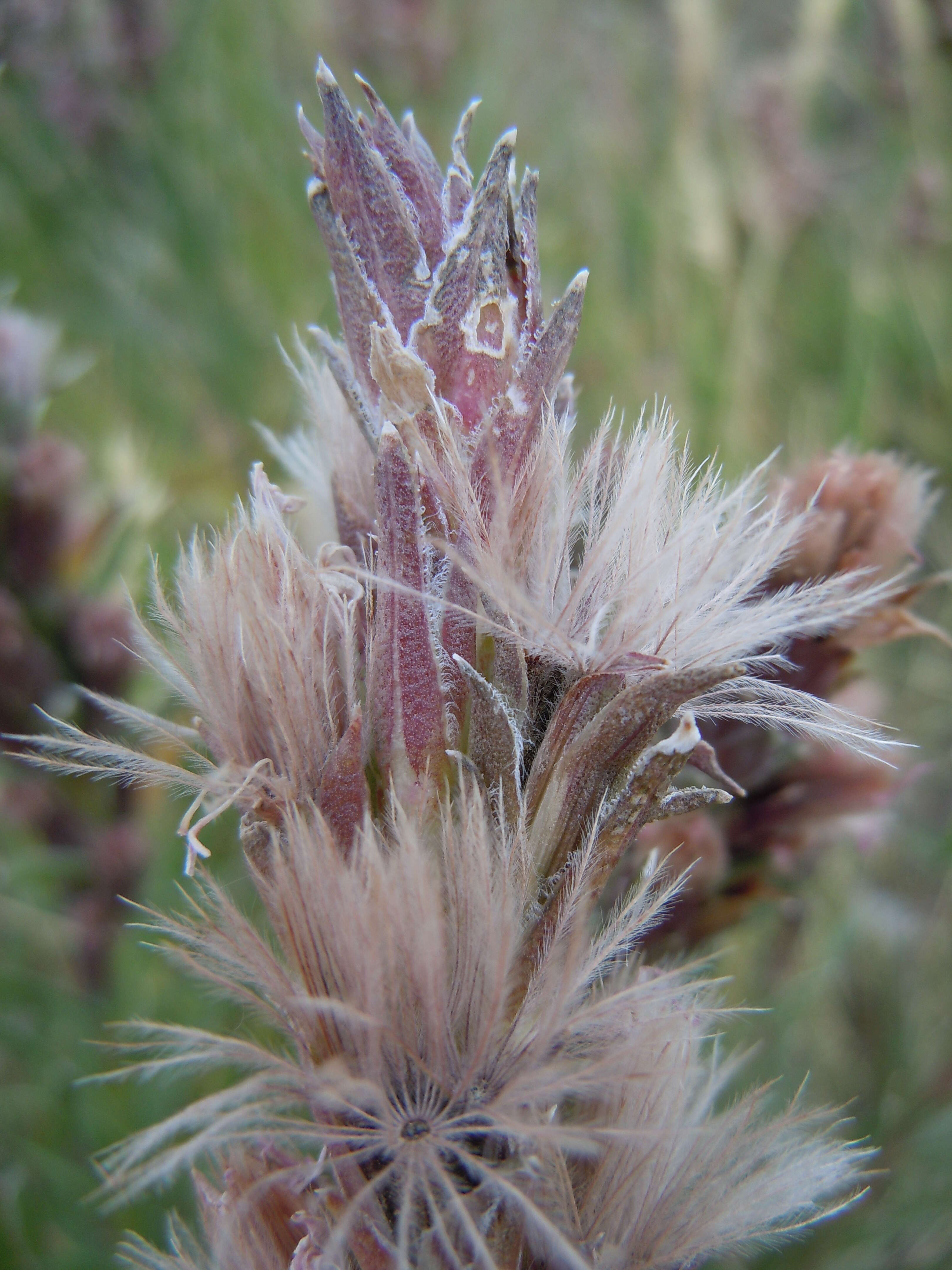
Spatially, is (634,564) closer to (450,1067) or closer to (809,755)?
(450,1067)

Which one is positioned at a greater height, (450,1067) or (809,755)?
(809,755)

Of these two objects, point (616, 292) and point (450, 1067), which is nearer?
point (450, 1067)

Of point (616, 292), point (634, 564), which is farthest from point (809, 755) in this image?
point (616, 292)

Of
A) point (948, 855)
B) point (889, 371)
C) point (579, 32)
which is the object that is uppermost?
point (579, 32)

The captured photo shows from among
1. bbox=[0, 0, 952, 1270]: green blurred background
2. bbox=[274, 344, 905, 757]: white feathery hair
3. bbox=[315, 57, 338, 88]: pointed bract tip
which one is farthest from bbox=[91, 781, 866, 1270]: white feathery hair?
bbox=[0, 0, 952, 1270]: green blurred background

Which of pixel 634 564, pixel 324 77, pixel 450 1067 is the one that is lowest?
pixel 450 1067

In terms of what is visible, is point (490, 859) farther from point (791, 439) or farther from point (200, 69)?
point (200, 69)

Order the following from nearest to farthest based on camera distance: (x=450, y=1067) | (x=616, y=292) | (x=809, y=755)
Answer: (x=450, y=1067) < (x=809, y=755) < (x=616, y=292)

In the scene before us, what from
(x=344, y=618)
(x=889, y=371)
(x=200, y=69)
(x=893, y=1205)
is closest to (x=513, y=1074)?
(x=344, y=618)

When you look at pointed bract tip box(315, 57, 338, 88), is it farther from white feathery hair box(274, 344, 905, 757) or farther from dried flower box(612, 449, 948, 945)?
dried flower box(612, 449, 948, 945)
